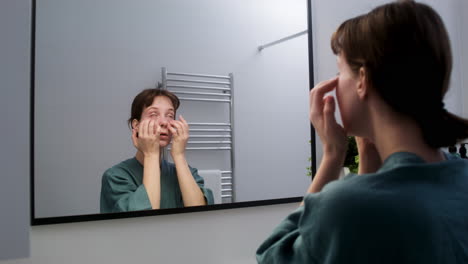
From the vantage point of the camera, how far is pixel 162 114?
1.55m

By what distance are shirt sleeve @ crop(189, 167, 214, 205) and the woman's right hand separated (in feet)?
0.55

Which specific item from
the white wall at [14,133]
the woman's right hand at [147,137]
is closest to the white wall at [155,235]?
the white wall at [14,133]

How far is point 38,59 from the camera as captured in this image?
53.9 inches

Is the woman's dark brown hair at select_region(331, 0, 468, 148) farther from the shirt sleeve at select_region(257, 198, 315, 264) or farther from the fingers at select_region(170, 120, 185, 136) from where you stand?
the fingers at select_region(170, 120, 185, 136)

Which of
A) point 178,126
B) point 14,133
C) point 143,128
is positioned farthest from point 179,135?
point 14,133

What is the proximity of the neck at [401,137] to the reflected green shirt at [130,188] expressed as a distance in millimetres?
1023

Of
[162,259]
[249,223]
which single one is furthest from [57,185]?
[249,223]

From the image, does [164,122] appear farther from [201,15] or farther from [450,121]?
[450,121]

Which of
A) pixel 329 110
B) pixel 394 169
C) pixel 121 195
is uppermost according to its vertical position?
pixel 329 110

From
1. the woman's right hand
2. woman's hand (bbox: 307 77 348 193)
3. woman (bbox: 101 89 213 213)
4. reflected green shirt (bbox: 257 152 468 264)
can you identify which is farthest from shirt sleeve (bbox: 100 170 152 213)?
reflected green shirt (bbox: 257 152 468 264)

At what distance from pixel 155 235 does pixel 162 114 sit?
45 cm

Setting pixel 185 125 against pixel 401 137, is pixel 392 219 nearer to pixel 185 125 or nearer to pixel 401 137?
pixel 401 137

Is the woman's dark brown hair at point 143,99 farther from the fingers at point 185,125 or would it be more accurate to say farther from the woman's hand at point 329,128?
the woman's hand at point 329,128

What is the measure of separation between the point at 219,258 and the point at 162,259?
0.80ft
